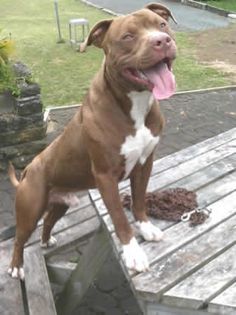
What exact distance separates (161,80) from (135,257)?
0.80 m

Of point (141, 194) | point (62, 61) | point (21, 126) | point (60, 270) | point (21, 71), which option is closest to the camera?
point (141, 194)

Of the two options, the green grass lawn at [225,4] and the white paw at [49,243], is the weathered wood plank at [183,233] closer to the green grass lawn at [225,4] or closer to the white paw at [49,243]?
the white paw at [49,243]

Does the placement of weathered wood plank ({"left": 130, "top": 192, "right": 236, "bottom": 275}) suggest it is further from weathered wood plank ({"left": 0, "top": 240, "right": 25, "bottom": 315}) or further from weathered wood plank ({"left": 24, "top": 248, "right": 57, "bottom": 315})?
weathered wood plank ({"left": 0, "top": 240, "right": 25, "bottom": 315})

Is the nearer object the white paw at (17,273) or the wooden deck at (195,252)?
the wooden deck at (195,252)

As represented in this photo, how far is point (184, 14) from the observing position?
15.5 metres

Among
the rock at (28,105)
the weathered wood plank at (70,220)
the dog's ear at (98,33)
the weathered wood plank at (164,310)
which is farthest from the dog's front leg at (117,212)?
the rock at (28,105)

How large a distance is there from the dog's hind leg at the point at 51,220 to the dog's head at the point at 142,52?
1.08 m

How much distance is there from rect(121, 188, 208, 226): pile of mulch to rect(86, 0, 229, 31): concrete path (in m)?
9.75

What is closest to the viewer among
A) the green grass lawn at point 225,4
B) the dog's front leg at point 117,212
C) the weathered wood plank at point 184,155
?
the dog's front leg at point 117,212

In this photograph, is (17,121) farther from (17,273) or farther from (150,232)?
(150,232)

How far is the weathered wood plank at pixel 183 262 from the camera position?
2465mm

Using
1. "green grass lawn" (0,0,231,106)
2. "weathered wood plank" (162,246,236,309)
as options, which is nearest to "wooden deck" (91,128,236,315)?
"weathered wood plank" (162,246,236,309)

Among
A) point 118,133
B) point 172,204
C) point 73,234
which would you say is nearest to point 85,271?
point 73,234

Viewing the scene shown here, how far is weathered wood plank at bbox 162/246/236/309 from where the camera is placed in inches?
94.0
